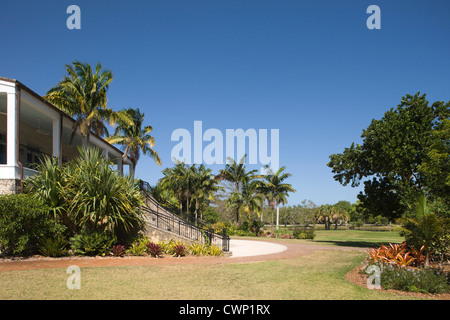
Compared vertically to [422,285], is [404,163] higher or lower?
higher

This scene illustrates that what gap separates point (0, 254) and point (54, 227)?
2.15 m

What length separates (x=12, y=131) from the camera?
1456cm

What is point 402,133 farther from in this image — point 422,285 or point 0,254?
point 0,254

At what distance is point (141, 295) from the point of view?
8.41m

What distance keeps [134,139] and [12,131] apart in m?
18.6

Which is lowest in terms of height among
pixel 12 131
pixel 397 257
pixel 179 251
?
pixel 179 251

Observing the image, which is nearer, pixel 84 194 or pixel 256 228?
pixel 84 194

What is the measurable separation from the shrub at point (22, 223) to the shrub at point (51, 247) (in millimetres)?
287

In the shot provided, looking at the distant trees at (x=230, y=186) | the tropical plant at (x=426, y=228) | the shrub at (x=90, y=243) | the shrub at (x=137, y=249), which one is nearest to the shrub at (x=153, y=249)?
the shrub at (x=137, y=249)

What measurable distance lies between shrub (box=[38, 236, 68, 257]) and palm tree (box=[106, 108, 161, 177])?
715 inches

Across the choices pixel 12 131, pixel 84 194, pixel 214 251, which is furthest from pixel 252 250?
pixel 12 131

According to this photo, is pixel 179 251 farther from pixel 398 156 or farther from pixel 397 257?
pixel 398 156
